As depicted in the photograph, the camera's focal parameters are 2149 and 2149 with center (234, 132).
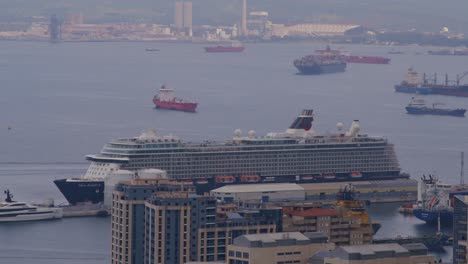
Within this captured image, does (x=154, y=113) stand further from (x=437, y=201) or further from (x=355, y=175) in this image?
(x=437, y=201)

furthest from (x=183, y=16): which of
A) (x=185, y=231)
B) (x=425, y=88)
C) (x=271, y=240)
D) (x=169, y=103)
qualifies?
(x=271, y=240)

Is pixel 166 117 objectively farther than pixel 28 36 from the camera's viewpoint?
No

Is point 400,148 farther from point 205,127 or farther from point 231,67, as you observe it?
point 231,67

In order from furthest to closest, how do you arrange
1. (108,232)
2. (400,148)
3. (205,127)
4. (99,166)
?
(205,127) → (400,148) → (99,166) → (108,232)

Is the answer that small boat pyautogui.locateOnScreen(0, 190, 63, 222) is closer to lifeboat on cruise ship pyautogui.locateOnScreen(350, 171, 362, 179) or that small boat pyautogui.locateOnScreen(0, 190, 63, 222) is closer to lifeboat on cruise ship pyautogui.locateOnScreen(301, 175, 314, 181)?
lifeboat on cruise ship pyautogui.locateOnScreen(301, 175, 314, 181)

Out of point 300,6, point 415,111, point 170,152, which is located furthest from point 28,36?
point 170,152

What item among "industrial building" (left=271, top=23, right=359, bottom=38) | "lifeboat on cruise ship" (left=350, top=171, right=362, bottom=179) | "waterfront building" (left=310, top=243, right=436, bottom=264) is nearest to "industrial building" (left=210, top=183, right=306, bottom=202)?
"lifeboat on cruise ship" (left=350, top=171, right=362, bottom=179)
